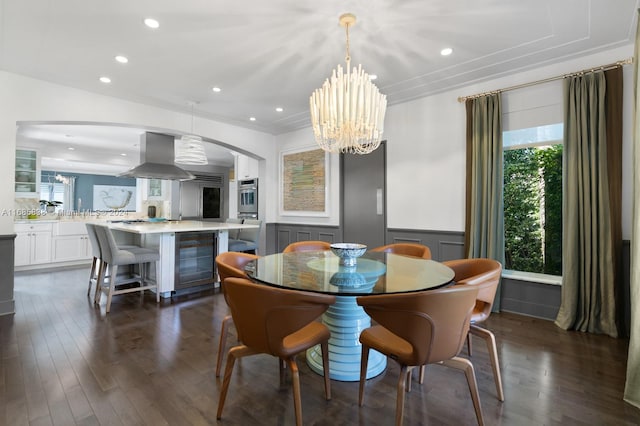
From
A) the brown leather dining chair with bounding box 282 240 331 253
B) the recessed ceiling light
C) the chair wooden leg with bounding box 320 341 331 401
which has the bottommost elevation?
the chair wooden leg with bounding box 320 341 331 401

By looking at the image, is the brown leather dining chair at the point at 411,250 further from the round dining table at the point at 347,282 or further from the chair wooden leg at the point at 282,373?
the chair wooden leg at the point at 282,373

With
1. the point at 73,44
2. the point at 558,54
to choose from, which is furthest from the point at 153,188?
the point at 558,54

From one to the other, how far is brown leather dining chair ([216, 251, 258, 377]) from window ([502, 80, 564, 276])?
3.19 metres

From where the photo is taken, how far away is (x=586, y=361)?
7.68ft

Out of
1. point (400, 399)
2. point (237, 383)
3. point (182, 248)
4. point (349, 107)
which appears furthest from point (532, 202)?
point (182, 248)

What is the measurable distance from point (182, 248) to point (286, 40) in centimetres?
292

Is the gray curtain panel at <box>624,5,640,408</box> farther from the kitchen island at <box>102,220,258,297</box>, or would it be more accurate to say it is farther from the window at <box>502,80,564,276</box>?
the kitchen island at <box>102,220,258,297</box>

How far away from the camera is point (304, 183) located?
5.61 meters

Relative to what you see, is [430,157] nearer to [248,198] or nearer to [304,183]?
[304,183]

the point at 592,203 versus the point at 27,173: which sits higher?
the point at 27,173

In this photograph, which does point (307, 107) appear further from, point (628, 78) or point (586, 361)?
point (586, 361)

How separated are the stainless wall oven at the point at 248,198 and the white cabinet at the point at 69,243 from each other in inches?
122

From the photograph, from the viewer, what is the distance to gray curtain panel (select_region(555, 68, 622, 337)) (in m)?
2.81

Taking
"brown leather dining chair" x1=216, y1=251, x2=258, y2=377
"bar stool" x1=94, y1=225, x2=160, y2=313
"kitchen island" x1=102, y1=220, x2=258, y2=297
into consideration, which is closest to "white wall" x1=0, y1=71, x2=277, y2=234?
"bar stool" x1=94, y1=225, x2=160, y2=313
